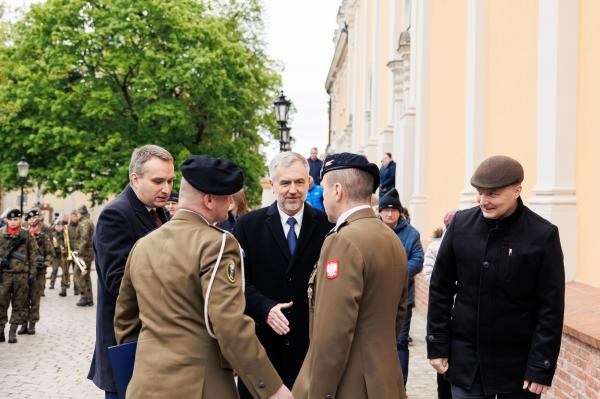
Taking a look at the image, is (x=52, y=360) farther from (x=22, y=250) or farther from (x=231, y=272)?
(x=231, y=272)

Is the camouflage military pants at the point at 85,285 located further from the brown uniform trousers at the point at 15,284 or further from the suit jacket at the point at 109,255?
the suit jacket at the point at 109,255

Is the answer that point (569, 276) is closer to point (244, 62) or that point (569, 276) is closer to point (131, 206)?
point (131, 206)

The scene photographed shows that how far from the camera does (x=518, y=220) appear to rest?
155 inches

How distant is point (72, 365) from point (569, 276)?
640 cm

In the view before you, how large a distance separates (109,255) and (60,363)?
6.04m

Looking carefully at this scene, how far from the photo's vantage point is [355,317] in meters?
3.33

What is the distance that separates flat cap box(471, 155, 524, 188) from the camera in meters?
3.81

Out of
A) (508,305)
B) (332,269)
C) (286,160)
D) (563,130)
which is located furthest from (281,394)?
(563,130)

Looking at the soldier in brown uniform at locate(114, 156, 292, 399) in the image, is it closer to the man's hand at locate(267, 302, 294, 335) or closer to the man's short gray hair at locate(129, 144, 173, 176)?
the man's hand at locate(267, 302, 294, 335)

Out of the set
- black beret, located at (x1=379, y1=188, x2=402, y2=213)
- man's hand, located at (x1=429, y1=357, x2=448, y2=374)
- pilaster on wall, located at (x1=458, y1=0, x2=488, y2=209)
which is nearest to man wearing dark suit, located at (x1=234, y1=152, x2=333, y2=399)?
man's hand, located at (x1=429, y1=357, x2=448, y2=374)

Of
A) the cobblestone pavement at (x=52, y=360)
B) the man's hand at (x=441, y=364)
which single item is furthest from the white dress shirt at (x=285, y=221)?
the cobblestone pavement at (x=52, y=360)

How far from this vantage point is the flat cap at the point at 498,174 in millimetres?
3814

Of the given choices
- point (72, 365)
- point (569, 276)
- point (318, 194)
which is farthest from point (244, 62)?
point (569, 276)

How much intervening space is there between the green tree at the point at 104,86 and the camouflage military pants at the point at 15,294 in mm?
15703
